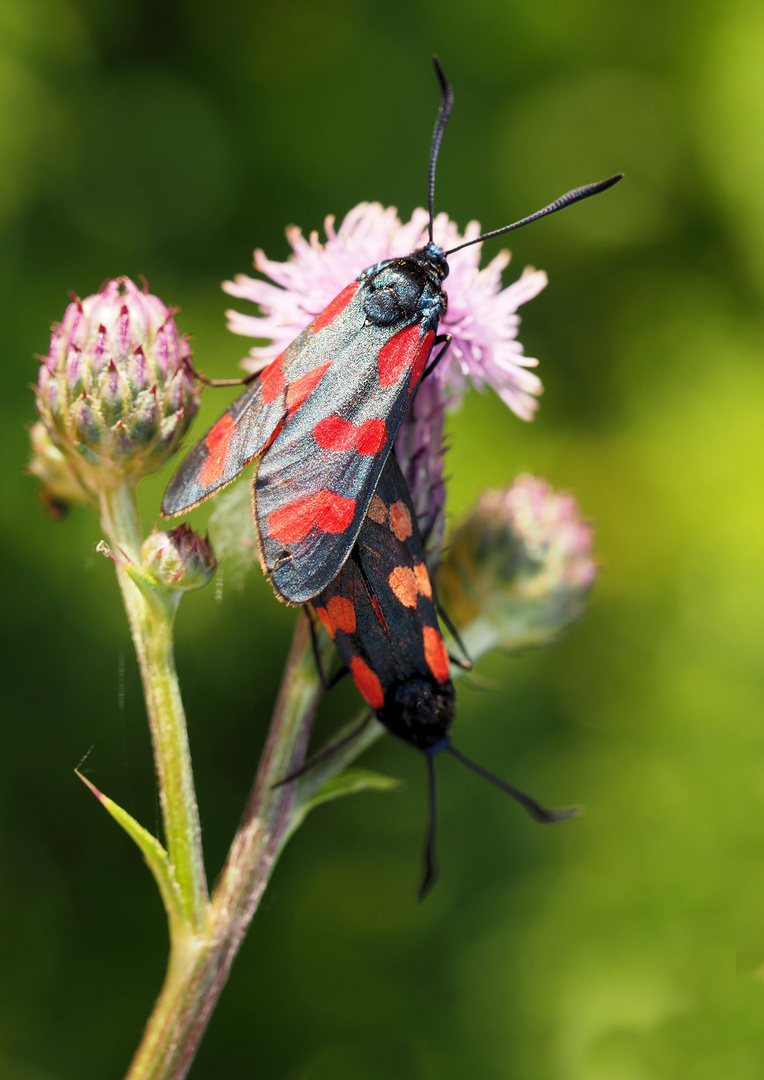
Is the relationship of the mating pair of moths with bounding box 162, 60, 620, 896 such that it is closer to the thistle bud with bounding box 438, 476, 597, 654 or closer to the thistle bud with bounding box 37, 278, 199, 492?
the thistle bud with bounding box 37, 278, 199, 492

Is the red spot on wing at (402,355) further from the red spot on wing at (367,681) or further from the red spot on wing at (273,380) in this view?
the red spot on wing at (367,681)

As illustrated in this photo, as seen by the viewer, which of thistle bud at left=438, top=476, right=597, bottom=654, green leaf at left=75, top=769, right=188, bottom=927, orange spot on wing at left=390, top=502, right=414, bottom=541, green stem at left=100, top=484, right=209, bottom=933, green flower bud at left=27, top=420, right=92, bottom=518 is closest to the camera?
green leaf at left=75, top=769, right=188, bottom=927

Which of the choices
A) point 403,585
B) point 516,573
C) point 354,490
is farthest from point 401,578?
point 516,573

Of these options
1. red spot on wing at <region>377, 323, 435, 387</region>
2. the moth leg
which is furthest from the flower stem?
red spot on wing at <region>377, 323, 435, 387</region>

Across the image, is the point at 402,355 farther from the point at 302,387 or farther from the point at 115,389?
the point at 115,389

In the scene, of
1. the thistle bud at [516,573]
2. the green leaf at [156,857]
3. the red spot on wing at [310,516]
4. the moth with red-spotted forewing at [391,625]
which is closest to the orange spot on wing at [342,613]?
the moth with red-spotted forewing at [391,625]
